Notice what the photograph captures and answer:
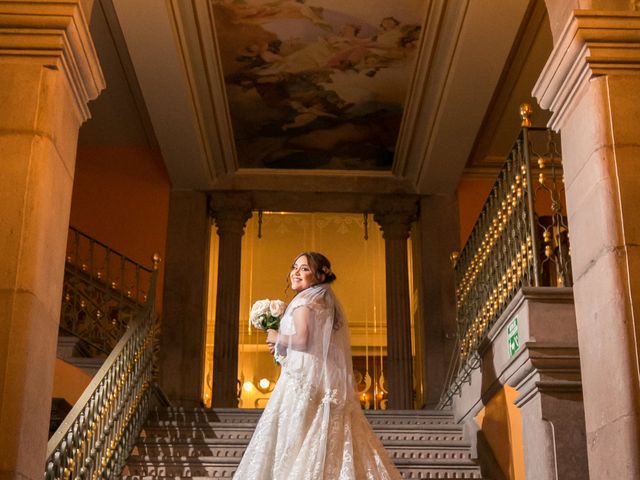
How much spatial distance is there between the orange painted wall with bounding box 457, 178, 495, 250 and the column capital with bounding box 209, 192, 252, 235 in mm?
2794

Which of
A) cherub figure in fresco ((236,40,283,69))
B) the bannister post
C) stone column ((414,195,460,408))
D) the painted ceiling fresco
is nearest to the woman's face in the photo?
the bannister post

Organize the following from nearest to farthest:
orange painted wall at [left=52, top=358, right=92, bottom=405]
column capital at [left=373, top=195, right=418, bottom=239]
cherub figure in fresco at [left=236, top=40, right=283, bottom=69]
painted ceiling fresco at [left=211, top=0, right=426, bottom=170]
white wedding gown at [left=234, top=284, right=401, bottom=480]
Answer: white wedding gown at [left=234, top=284, right=401, bottom=480]
orange painted wall at [left=52, top=358, right=92, bottom=405]
painted ceiling fresco at [left=211, top=0, right=426, bottom=170]
cherub figure in fresco at [left=236, top=40, right=283, bottom=69]
column capital at [left=373, top=195, right=418, bottom=239]

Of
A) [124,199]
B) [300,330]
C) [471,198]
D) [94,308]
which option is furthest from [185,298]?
[300,330]

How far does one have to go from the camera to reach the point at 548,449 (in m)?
6.26

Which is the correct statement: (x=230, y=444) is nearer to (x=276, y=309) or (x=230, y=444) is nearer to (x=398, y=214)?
(x=276, y=309)

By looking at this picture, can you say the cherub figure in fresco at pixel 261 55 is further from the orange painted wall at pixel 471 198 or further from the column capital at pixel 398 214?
the orange painted wall at pixel 471 198

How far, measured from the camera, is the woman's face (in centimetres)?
639

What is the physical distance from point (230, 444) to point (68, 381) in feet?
6.31

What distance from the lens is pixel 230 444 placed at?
8.46m

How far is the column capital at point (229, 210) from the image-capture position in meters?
13.2

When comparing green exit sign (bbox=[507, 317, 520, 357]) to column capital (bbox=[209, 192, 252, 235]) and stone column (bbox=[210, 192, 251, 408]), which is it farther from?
column capital (bbox=[209, 192, 252, 235])

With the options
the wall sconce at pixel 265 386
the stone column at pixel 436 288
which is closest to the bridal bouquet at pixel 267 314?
the stone column at pixel 436 288

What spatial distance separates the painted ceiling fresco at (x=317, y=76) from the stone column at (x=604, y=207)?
4957mm

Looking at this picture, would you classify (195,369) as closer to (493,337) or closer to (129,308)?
(129,308)
